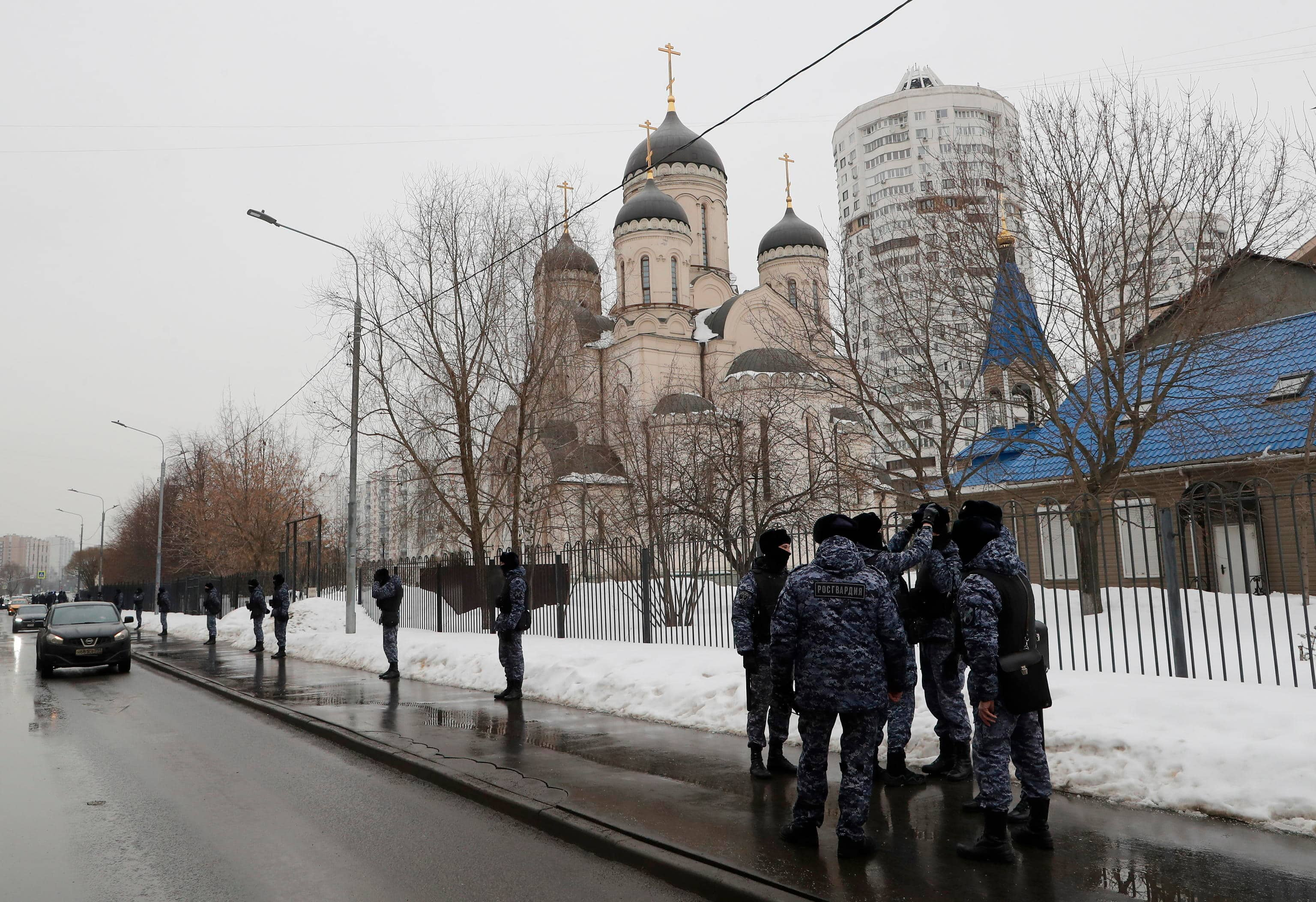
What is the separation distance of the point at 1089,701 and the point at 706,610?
26.5 feet

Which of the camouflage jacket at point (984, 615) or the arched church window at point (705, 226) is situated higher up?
the arched church window at point (705, 226)

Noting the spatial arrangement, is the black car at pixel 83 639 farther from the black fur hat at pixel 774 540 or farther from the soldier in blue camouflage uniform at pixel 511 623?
the black fur hat at pixel 774 540

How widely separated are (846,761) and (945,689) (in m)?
1.67

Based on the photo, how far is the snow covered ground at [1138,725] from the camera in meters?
5.43

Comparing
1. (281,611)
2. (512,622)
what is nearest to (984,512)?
(512,622)

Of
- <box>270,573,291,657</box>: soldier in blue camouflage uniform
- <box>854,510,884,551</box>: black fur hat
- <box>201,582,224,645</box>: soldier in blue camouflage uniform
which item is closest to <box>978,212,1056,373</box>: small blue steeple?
<box>854,510,884,551</box>: black fur hat

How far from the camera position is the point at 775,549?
6504mm

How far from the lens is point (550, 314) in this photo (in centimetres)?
2030

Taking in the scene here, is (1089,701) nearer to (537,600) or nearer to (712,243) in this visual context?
(537,600)

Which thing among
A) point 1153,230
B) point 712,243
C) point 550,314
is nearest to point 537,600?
point 550,314

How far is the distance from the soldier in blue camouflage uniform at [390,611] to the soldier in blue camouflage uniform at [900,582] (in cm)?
921

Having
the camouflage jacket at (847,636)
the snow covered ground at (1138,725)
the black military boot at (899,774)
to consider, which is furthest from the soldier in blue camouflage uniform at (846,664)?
the snow covered ground at (1138,725)

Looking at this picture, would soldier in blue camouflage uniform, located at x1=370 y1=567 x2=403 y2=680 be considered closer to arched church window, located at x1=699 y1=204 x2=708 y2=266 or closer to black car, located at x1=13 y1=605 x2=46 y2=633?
black car, located at x1=13 y1=605 x2=46 y2=633

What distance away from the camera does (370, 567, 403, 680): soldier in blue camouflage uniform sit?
542 inches
